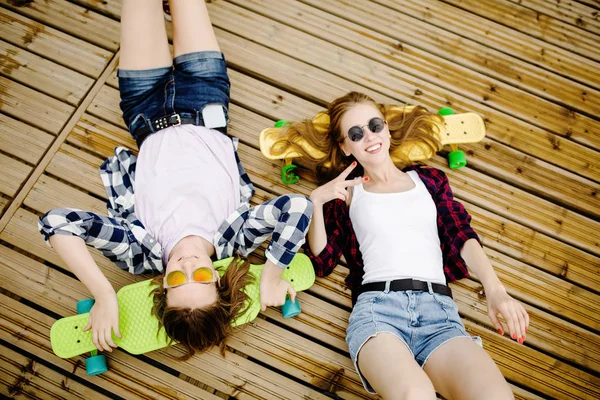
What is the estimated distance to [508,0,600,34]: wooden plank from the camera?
300 cm

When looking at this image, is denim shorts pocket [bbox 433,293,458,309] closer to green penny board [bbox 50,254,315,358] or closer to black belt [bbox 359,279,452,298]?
black belt [bbox 359,279,452,298]

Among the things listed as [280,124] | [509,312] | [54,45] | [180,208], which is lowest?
[509,312]

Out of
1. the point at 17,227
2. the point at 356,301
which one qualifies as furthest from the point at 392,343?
the point at 17,227

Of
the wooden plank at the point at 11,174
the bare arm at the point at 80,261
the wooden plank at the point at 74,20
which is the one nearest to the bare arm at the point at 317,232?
the bare arm at the point at 80,261

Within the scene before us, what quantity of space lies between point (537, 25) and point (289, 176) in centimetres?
229

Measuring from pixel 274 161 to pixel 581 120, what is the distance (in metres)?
2.17

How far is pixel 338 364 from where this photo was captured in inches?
84.4

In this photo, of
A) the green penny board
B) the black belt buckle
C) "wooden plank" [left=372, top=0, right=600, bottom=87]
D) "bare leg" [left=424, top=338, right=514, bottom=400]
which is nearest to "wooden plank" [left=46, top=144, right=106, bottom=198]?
the black belt buckle

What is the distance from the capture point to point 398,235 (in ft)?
6.61

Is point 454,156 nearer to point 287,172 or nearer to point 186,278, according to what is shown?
point 287,172

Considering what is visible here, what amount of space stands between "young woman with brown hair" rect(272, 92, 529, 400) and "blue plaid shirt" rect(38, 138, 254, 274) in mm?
538

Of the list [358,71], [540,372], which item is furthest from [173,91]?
[540,372]

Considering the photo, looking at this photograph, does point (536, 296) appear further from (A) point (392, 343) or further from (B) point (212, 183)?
(B) point (212, 183)

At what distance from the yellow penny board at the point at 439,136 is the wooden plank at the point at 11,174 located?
1.49 m
